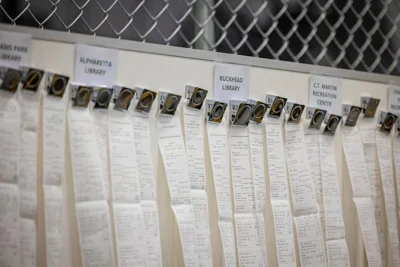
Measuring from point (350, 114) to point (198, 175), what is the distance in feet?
1.33

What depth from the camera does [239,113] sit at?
102cm

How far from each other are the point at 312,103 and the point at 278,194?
0.23 metres

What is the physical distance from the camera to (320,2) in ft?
4.04

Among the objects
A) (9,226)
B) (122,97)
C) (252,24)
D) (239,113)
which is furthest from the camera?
(252,24)

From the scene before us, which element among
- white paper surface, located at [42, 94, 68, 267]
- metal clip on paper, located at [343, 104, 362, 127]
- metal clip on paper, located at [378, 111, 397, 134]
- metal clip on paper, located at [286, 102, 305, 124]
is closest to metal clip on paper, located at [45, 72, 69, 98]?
white paper surface, located at [42, 94, 68, 267]

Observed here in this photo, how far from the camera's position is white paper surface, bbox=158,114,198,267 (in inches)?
36.5

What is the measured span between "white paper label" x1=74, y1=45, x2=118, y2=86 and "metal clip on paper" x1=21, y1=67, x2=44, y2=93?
2.7 inches

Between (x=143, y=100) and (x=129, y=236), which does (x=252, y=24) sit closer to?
(x=143, y=100)

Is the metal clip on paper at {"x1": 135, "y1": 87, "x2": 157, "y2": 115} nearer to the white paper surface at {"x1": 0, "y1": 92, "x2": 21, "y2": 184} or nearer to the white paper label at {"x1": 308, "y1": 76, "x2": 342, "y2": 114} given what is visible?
the white paper surface at {"x1": 0, "y1": 92, "x2": 21, "y2": 184}

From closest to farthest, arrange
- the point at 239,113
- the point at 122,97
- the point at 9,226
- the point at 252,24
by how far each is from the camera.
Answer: the point at 9,226, the point at 122,97, the point at 239,113, the point at 252,24

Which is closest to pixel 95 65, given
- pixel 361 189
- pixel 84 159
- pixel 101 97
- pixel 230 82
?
pixel 101 97

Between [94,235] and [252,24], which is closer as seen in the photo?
[94,235]

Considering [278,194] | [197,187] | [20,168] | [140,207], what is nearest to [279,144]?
[278,194]

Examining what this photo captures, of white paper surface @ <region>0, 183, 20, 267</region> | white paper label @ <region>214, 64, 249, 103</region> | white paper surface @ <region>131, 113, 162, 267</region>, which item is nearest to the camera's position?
white paper surface @ <region>0, 183, 20, 267</region>
